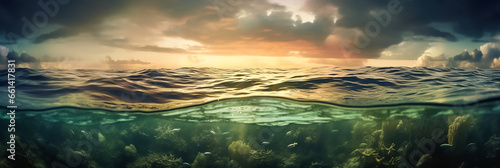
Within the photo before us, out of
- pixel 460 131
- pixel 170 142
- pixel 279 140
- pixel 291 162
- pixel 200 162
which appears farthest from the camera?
Answer: pixel 279 140

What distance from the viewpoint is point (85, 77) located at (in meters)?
10.2

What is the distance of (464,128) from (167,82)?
1689 cm

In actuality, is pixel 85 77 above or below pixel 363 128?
above

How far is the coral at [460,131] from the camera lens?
13.5m

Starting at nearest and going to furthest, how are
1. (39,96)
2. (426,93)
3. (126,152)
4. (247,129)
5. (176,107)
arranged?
(426,93), (39,96), (176,107), (126,152), (247,129)

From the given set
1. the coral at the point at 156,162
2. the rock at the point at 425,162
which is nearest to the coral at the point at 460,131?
the rock at the point at 425,162

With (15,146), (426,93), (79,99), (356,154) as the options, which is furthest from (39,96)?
(356,154)

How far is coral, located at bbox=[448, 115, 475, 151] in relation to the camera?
13.5 metres

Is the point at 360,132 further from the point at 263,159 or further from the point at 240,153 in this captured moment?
the point at 240,153

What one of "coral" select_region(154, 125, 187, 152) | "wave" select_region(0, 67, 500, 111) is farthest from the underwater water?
"coral" select_region(154, 125, 187, 152)

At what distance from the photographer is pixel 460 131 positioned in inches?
535

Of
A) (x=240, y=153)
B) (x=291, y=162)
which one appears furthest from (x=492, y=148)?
(x=240, y=153)

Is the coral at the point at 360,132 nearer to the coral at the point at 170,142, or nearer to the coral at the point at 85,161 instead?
the coral at the point at 170,142

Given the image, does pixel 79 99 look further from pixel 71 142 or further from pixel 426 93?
pixel 426 93
